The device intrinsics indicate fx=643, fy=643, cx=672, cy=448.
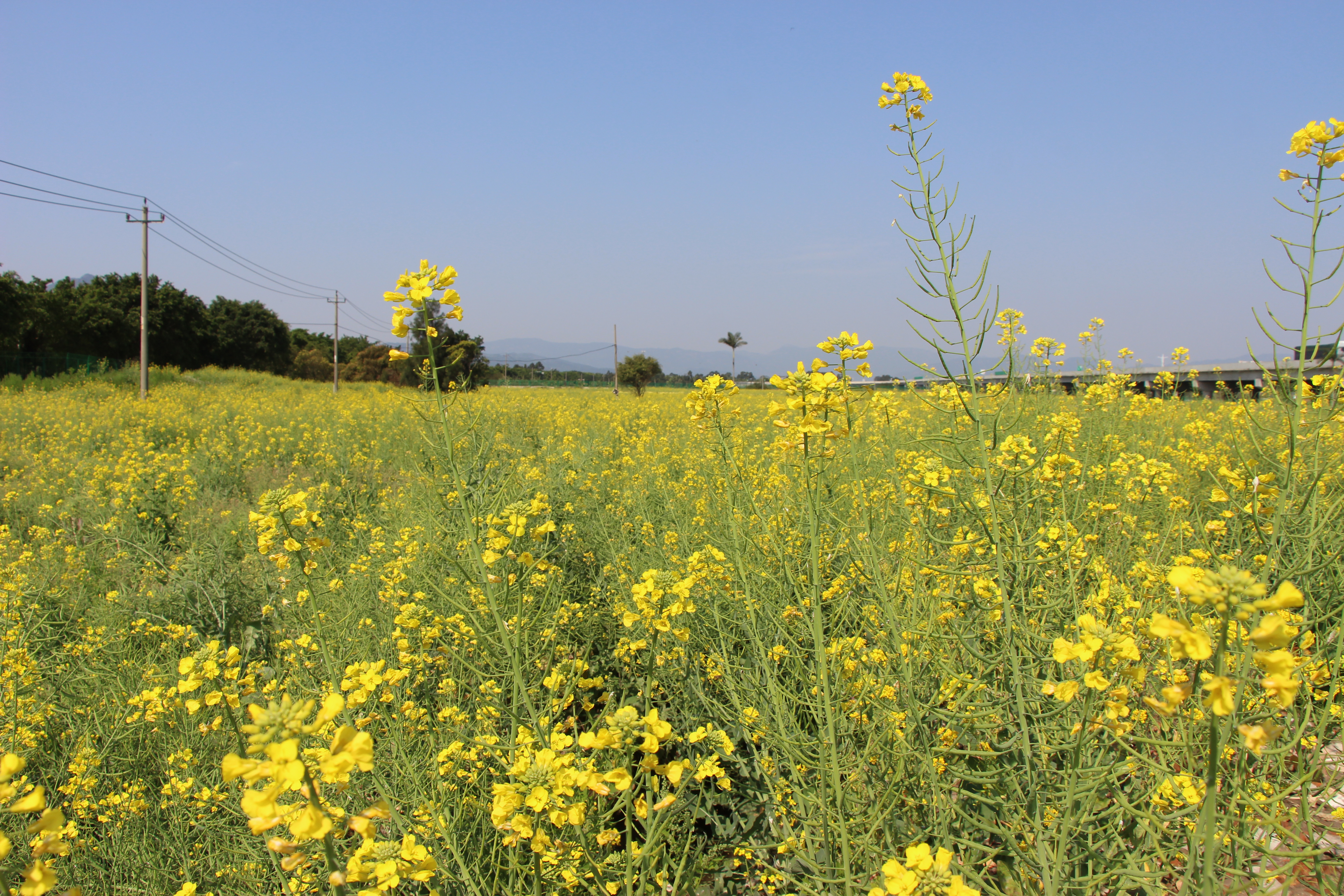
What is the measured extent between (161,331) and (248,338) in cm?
748

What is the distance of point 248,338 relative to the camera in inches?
1459

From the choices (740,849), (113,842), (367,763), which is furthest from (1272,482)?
(113,842)

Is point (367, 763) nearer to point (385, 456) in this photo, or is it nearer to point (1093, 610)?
point (1093, 610)

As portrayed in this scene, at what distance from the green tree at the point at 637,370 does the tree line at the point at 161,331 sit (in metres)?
6.30

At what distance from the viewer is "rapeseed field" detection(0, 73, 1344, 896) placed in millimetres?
1136

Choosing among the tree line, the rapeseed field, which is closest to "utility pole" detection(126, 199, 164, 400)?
the tree line

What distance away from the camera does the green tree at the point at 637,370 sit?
29.4m

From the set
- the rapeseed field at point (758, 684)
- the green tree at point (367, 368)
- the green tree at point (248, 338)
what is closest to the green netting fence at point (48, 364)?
the green tree at point (248, 338)

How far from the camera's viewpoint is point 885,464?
3625 millimetres

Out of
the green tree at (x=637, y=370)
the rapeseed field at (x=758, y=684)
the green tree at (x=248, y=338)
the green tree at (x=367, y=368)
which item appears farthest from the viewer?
the green tree at (x=367, y=368)

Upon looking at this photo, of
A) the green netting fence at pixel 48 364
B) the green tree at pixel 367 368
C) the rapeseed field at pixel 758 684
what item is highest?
the green tree at pixel 367 368

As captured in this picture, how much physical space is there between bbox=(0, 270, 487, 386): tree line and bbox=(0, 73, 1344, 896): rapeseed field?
1281cm

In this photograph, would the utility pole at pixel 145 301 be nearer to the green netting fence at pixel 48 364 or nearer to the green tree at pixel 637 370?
the green netting fence at pixel 48 364

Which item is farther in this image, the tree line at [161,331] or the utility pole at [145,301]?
the tree line at [161,331]
